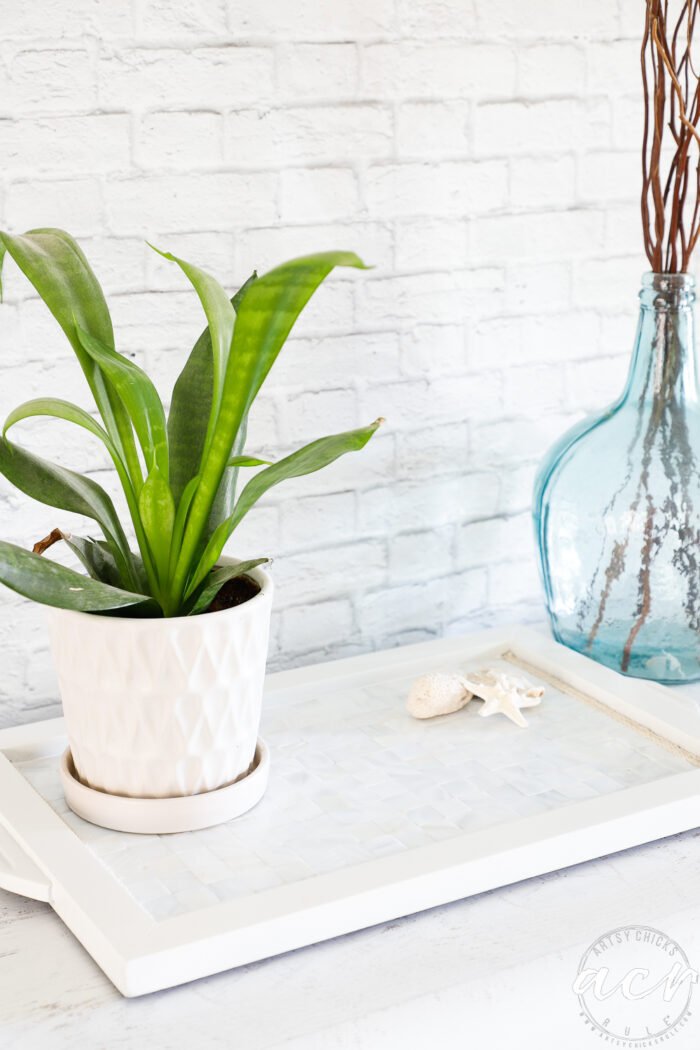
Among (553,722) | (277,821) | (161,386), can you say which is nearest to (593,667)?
(553,722)

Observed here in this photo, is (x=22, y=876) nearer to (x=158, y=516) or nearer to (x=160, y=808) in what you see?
(x=160, y=808)

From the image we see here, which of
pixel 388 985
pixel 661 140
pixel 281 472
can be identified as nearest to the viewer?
pixel 388 985

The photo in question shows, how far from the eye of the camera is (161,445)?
778 mm

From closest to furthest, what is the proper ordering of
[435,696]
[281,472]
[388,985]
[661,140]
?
[388,985]
[281,472]
[435,696]
[661,140]

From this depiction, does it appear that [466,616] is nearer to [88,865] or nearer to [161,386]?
[161,386]

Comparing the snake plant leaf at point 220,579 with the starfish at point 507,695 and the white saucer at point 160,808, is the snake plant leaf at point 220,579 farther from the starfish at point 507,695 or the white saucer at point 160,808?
the starfish at point 507,695

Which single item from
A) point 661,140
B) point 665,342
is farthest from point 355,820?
point 661,140

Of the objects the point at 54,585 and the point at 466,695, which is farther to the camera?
the point at 466,695

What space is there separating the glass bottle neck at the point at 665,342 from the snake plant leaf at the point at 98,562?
0.56m

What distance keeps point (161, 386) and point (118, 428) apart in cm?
28

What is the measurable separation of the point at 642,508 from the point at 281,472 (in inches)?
18.1

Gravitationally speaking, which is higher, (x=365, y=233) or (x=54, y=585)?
(x=365, y=233)

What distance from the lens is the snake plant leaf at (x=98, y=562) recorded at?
85 centimetres

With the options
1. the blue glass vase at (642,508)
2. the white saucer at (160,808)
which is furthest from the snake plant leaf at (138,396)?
the blue glass vase at (642,508)
